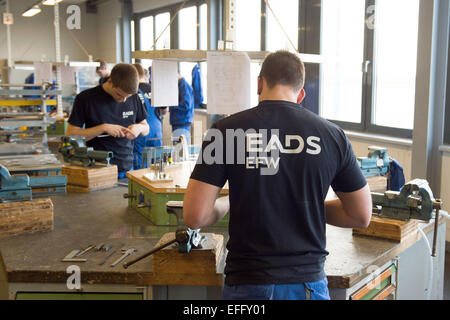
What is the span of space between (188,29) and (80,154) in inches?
209

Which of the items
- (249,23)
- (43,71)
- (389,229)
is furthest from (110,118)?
(249,23)

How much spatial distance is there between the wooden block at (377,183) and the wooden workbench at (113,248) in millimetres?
424

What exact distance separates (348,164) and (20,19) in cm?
1075

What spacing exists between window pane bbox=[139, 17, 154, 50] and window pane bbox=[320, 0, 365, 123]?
4.63 m

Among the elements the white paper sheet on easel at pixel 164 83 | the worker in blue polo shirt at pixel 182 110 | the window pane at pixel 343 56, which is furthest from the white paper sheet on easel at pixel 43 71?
the white paper sheet on easel at pixel 164 83

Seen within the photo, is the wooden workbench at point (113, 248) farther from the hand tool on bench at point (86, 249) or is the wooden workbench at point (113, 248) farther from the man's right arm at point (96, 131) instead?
the man's right arm at point (96, 131)

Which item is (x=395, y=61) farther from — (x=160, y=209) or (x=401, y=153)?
(x=160, y=209)

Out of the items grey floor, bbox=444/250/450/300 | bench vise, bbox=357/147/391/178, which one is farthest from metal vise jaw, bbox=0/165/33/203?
grey floor, bbox=444/250/450/300

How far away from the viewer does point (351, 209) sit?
137 centimetres

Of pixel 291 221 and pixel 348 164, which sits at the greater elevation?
pixel 348 164

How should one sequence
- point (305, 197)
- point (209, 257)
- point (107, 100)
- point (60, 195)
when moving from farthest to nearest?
point (107, 100), point (60, 195), point (209, 257), point (305, 197)
